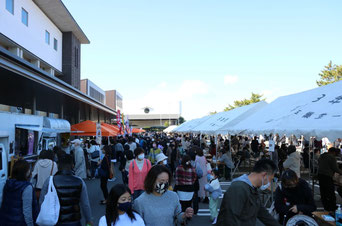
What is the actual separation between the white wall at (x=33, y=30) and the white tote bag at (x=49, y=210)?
1787 centimetres

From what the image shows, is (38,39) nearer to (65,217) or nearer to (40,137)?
(40,137)

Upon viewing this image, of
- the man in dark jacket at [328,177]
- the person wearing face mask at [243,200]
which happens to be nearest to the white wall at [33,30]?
the man in dark jacket at [328,177]

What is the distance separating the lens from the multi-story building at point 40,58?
11414 millimetres

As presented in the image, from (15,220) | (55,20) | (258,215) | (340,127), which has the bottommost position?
(15,220)

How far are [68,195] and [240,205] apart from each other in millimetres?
2217

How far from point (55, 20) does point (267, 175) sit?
30.3 meters

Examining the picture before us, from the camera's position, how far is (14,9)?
19.4 metres

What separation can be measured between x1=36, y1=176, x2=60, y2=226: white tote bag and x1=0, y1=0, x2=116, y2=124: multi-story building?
6081 mm

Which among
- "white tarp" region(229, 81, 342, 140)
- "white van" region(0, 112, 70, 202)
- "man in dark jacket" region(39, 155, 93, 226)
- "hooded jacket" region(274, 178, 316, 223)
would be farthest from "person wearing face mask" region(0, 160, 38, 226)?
"white tarp" region(229, 81, 342, 140)

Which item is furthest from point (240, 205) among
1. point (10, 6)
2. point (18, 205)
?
point (10, 6)

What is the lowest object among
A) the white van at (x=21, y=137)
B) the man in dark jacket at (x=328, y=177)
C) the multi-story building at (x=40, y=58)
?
the man in dark jacket at (x=328, y=177)

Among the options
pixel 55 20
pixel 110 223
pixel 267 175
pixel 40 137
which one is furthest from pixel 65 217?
pixel 55 20

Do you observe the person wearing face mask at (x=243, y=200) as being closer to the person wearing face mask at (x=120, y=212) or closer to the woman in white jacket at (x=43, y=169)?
the person wearing face mask at (x=120, y=212)

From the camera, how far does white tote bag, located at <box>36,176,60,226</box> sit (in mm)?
3438
